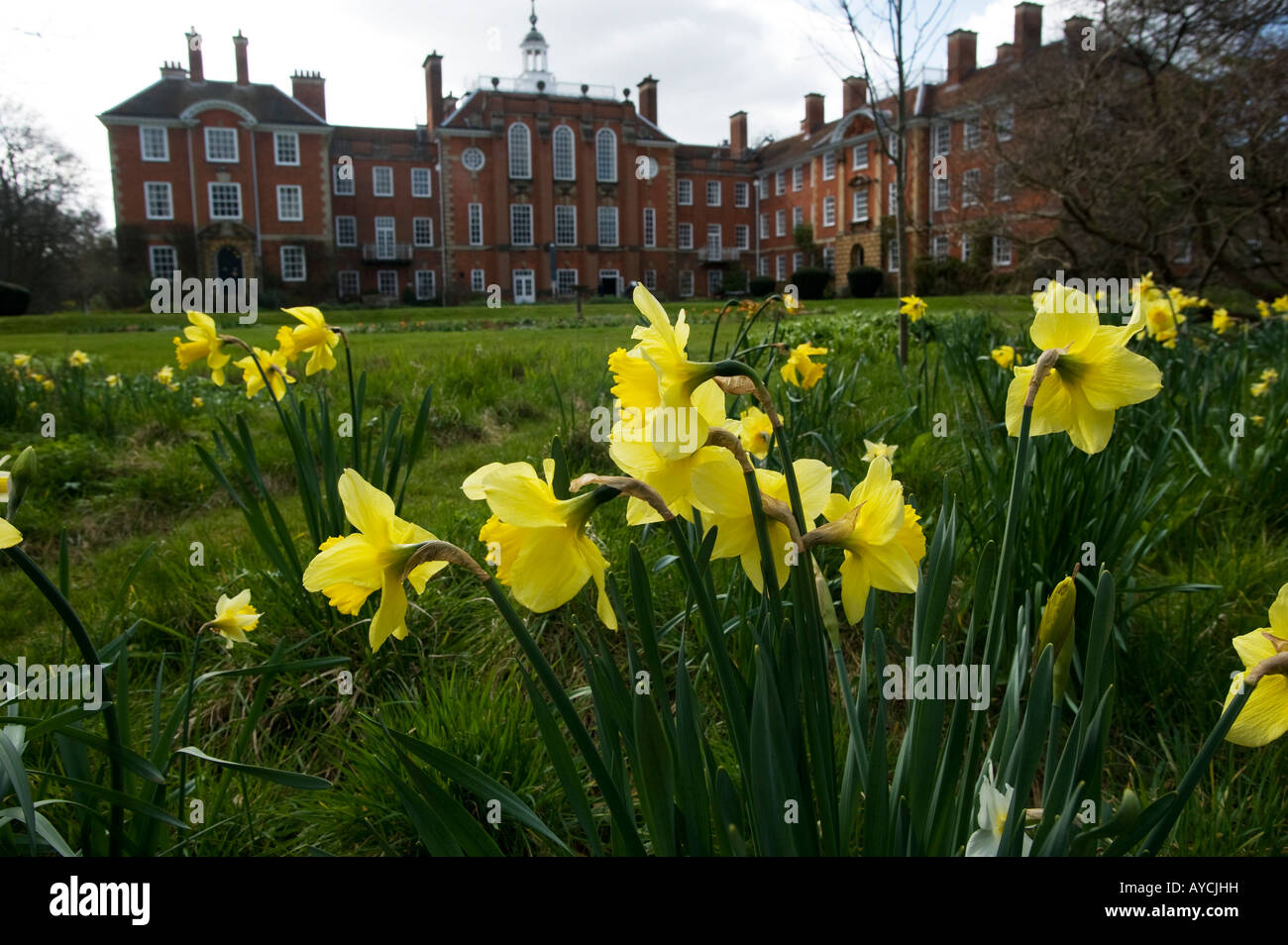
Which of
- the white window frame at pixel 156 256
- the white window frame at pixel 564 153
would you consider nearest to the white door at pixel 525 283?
the white window frame at pixel 564 153

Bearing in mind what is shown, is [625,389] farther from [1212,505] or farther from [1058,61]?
[1058,61]

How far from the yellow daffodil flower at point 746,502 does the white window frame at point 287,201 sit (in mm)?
33600

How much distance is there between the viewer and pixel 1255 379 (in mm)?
3980

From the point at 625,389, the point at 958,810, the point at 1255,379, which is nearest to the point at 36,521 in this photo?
the point at 625,389

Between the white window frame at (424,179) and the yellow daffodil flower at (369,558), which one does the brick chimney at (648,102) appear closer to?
the white window frame at (424,179)

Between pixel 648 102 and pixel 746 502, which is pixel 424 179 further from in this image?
pixel 746 502

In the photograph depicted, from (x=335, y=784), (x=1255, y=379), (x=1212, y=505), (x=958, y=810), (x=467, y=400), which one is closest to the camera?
(x=958, y=810)

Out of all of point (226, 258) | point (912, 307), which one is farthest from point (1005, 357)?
point (226, 258)

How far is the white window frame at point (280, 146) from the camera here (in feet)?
98.1

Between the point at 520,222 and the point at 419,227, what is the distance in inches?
160

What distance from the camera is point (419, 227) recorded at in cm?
3362

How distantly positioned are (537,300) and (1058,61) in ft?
76.8

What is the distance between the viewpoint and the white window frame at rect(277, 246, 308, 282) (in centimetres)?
3049

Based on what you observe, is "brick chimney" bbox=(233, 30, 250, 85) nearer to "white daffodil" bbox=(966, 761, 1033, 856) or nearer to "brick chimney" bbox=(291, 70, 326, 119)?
"brick chimney" bbox=(291, 70, 326, 119)
